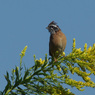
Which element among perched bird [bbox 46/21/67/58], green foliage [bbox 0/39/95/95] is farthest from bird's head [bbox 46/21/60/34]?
green foliage [bbox 0/39/95/95]

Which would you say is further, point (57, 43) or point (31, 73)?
point (57, 43)

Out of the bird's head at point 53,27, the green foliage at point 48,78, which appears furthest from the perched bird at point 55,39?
the green foliage at point 48,78

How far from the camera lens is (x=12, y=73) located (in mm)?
5008

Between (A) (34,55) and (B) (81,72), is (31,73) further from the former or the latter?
(B) (81,72)

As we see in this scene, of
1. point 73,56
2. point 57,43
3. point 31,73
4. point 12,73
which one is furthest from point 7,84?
point 57,43

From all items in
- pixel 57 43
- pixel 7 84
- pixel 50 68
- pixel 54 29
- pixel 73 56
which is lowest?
pixel 7 84

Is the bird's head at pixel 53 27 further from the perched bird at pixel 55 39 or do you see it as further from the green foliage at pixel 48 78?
the green foliage at pixel 48 78

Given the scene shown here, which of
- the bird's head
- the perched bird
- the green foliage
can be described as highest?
the bird's head

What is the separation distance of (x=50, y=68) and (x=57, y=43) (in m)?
3.07

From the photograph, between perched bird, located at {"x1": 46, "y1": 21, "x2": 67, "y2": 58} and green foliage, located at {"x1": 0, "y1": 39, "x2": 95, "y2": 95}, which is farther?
perched bird, located at {"x1": 46, "y1": 21, "x2": 67, "y2": 58}

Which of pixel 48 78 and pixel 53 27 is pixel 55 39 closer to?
pixel 53 27

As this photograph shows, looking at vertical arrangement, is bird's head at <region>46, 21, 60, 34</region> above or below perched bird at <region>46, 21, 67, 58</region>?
above

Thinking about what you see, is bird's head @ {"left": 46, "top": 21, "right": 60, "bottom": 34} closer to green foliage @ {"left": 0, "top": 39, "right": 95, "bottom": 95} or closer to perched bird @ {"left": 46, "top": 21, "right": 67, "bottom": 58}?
perched bird @ {"left": 46, "top": 21, "right": 67, "bottom": 58}

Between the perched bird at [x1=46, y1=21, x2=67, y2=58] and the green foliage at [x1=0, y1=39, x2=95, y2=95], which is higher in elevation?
the perched bird at [x1=46, y1=21, x2=67, y2=58]
